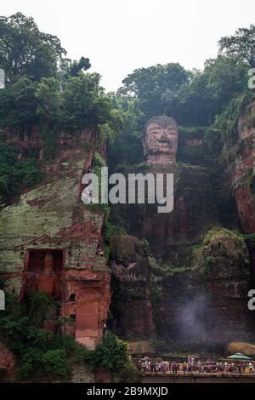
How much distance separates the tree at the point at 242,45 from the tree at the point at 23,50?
17.7m

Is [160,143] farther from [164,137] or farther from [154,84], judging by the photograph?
[154,84]

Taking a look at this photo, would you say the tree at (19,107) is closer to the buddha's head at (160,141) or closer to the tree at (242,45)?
the buddha's head at (160,141)

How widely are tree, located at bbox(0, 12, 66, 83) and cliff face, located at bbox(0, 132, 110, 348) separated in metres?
12.0

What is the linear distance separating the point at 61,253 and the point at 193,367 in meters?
8.95

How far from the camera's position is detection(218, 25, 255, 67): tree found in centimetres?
4903

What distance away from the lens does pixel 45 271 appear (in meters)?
28.5

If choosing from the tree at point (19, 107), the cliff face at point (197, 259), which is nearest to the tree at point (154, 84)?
the cliff face at point (197, 259)

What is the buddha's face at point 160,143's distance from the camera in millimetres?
43750

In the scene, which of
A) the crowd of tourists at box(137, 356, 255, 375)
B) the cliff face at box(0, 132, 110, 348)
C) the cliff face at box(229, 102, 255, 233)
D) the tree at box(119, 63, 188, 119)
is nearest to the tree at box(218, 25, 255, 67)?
the tree at box(119, 63, 188, 119)

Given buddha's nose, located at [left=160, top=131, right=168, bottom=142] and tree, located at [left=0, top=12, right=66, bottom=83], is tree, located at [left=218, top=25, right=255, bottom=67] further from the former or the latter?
tree, located at [left=0, top=12, right=66, bottom=83]

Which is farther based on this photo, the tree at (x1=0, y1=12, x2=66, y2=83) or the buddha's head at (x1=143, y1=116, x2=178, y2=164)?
the buddha's head at (x1=143, y1=116, x2=178, y2=164)

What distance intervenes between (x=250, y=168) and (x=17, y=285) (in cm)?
1867
